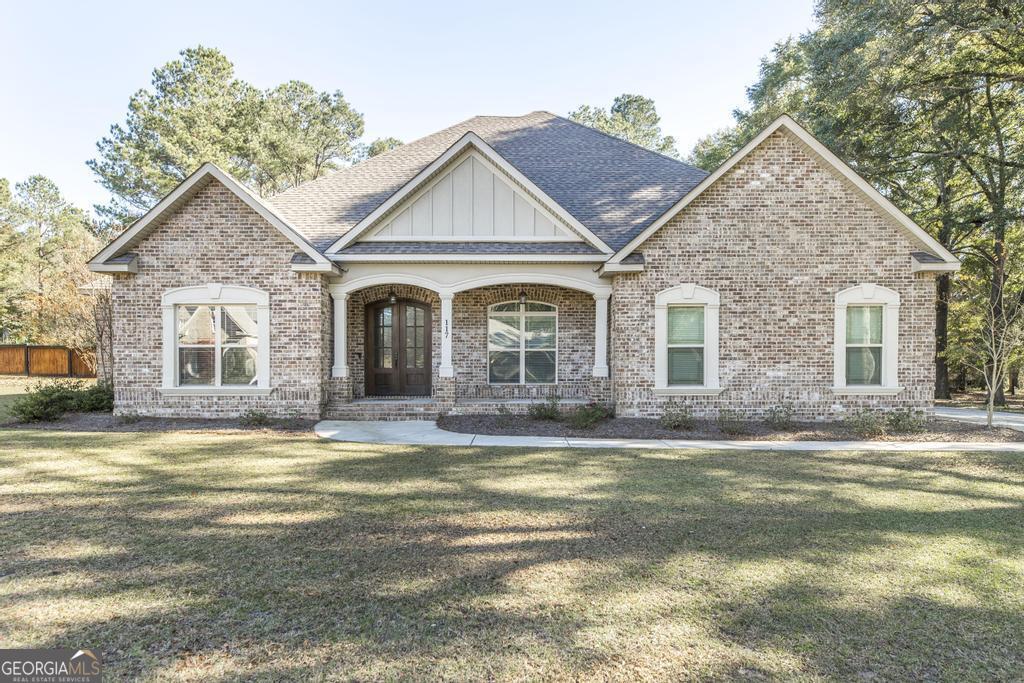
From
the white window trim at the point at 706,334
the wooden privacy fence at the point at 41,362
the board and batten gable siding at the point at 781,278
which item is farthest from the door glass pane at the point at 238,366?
the wooden privacy fence at the point at 41,362

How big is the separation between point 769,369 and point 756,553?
7379 mm

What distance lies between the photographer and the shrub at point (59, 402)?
34.3ft

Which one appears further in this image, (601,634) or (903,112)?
(903,112)

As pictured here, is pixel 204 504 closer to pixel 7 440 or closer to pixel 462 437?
pixel 462 437

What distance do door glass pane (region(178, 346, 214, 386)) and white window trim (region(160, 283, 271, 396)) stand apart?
0.40 ft

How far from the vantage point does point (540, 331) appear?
1281 centimetres

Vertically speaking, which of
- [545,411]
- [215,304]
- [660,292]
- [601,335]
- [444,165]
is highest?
[444,165]

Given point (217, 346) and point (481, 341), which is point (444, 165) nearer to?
point (481, 341)

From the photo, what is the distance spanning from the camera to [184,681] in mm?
2549

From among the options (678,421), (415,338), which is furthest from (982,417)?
(415,338)

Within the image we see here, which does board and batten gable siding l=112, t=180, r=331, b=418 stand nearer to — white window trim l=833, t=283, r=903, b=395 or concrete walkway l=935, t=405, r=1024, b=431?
white window trim l=833, t=283, r=903, b=395

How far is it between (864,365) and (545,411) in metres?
6.49

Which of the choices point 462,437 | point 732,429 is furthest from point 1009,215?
point 462,437

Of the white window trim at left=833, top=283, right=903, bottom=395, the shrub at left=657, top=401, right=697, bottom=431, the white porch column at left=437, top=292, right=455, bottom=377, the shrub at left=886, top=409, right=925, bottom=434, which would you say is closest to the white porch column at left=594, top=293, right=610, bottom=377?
A: the shrub at left=657, top=401, right=697, bottom=431
